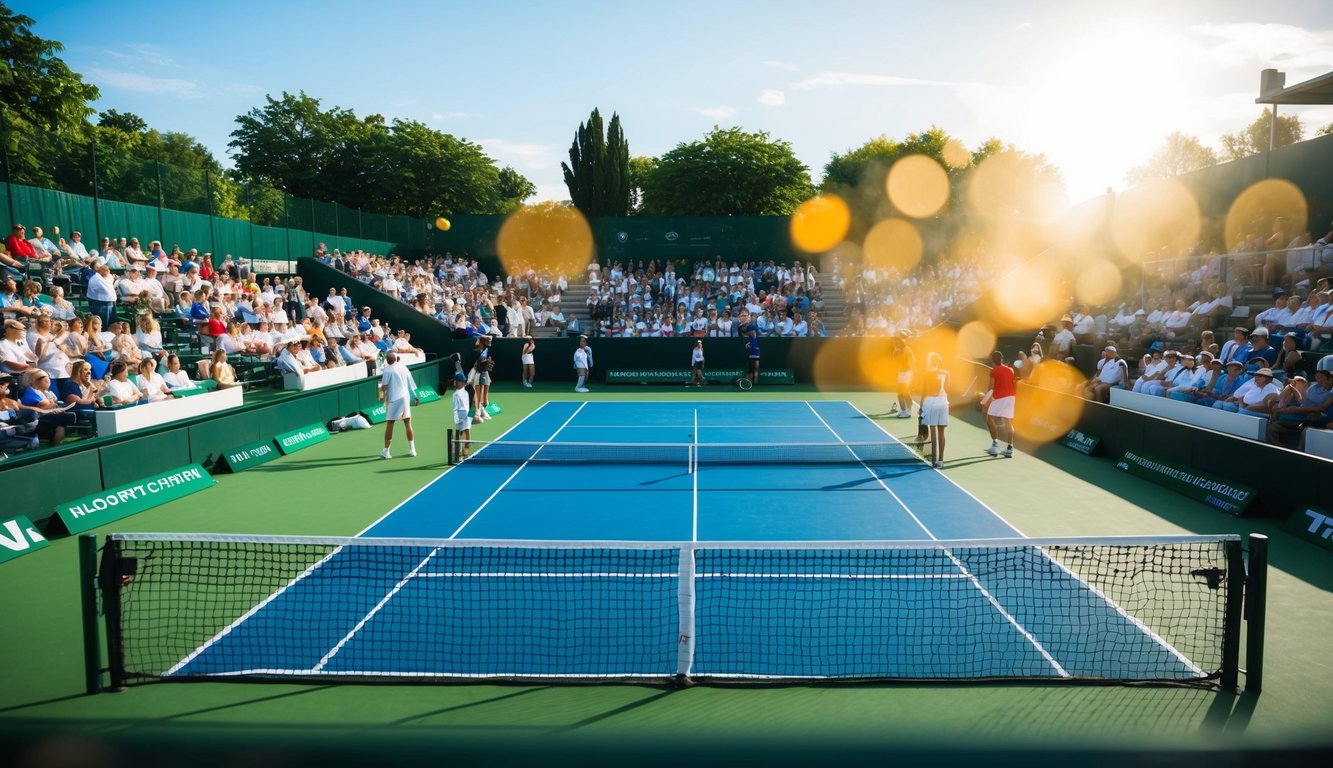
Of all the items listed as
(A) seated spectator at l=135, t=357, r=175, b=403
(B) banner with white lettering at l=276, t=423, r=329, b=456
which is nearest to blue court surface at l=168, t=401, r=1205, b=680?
(B) banner with white lettering at l=276, t=423, r=329, b=456

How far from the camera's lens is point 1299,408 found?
12.3 metres

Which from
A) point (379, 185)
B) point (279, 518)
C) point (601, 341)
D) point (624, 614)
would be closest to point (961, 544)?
point (624, 614)

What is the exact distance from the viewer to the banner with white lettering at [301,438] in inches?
634

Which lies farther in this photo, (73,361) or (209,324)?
(209,324)

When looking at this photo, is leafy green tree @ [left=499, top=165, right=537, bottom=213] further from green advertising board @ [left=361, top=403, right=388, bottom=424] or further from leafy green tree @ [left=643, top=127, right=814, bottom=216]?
green advertising board @ [left=361, top=403, right=388, bottom=424]

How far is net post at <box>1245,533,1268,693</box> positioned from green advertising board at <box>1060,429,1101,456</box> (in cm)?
1027

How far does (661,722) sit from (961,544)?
2.56m

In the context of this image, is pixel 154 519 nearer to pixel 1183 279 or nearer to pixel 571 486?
pixel 571 486

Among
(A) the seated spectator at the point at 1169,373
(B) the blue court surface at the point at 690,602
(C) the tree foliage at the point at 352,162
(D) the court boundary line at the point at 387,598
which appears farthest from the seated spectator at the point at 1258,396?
(C) the tree foliage at the point at 352,162

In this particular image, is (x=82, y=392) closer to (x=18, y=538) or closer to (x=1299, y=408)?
(x=18, y=538)

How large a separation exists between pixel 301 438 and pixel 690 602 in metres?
12.6

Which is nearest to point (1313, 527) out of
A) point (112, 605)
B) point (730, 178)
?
point (112, 605)

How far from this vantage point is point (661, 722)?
593 cm

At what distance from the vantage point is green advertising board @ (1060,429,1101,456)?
52.5 ft
